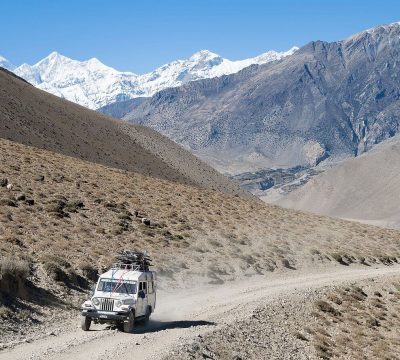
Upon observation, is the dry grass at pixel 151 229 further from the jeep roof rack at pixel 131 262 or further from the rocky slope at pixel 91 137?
the rocky slope at pixel 91 137

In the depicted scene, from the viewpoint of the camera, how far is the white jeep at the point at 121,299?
24.2 meters

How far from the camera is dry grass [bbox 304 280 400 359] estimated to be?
105ft

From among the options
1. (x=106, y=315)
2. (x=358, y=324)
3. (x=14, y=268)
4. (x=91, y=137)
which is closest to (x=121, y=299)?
(x=106, y=315)

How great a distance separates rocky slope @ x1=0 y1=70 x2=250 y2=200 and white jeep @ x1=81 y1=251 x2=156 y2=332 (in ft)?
229

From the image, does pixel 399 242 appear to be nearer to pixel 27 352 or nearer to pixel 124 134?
pixel 27 352

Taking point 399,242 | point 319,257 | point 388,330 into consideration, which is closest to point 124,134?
point 399,242

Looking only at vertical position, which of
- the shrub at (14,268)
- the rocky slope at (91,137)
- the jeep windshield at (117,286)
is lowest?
the jeep windshield at (117,286)

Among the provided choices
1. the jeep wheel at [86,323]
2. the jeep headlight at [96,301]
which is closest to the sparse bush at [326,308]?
the jeep headlight at [96,301]

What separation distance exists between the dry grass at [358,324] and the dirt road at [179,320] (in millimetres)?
1975

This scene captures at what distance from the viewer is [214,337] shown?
2630 centimetres

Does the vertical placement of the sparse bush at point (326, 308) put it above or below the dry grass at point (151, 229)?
below

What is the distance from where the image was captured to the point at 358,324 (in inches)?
1443

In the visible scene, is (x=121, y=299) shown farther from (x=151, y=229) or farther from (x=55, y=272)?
(x=151, y=229)

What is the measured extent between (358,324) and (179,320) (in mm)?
12415
